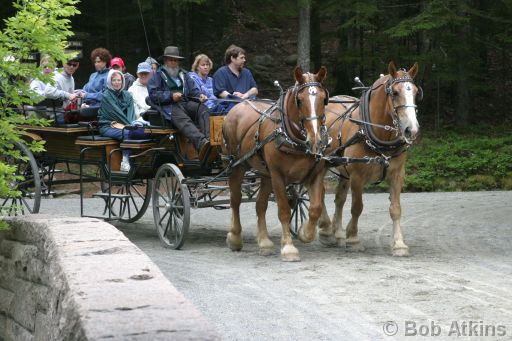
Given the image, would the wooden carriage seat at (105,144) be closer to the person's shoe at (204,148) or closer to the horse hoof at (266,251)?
the person's shoe at (204,148)

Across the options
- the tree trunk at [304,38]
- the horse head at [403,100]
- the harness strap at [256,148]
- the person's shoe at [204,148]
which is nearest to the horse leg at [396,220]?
the horse head at [403,100]

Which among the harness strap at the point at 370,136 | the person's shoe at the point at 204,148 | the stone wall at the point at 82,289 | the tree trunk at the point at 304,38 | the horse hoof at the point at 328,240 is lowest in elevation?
the horse hoof at the point at 328,240

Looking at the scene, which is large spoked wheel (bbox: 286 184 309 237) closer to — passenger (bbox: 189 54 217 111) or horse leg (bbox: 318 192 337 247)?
horse leg (bbox: 318 192 337 247)

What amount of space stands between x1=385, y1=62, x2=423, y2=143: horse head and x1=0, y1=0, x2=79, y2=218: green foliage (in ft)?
13.1

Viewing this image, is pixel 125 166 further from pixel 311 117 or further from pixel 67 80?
pixel 311 117

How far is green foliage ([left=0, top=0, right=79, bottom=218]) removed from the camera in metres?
7.24

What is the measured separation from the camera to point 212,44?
88.9 ft

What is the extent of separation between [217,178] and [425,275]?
3.33 m

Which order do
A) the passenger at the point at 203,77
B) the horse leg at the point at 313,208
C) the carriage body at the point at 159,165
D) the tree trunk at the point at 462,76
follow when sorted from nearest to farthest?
the horse leg at the point at 313,208, the carriage body at the point at 159,165, the passenger at the point at 203,77, the tree trunk at the point at 462,76

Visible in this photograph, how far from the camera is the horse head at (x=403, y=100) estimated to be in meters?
9.97

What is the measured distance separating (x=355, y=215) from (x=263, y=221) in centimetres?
109

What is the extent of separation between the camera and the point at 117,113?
39.8 feet

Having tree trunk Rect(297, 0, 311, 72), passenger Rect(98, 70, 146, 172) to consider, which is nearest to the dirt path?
passenger Rect(98, 70, 146, 172)

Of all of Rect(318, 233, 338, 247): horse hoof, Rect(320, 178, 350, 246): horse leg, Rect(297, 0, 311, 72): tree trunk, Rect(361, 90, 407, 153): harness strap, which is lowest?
Rect(318, 233, 338, 247): horse hoof
